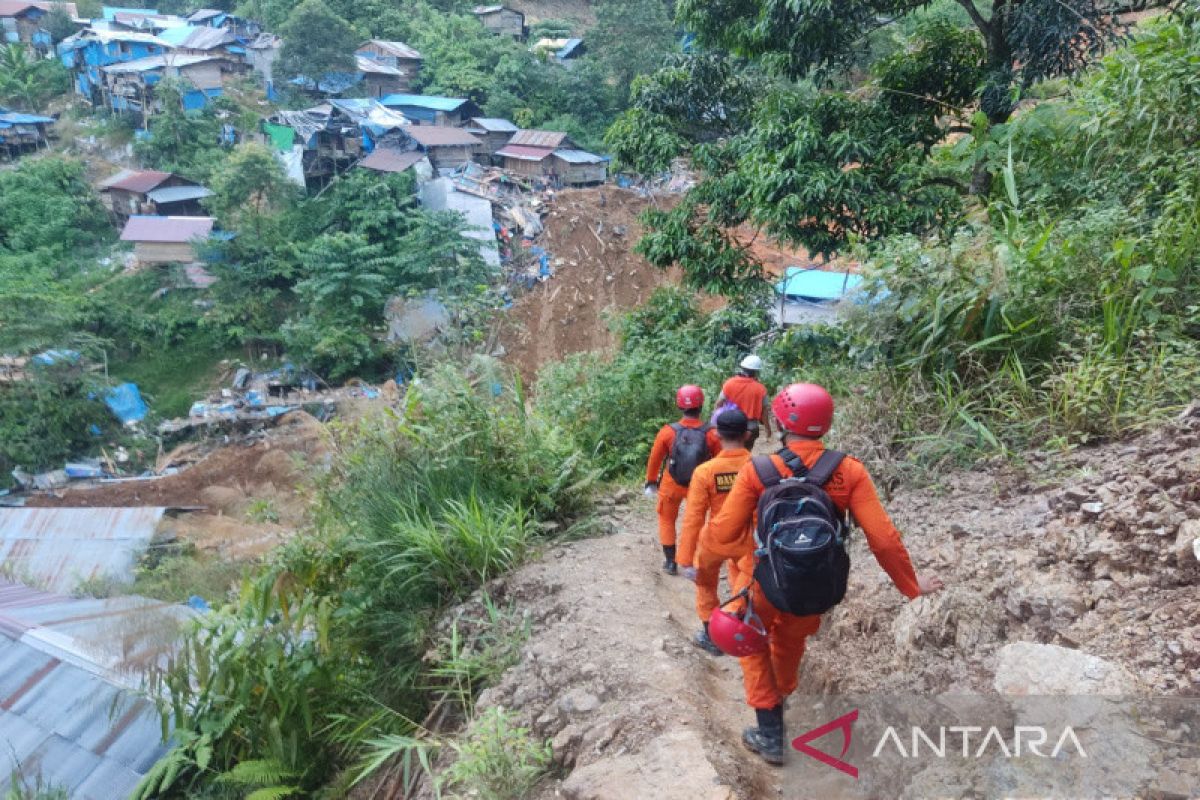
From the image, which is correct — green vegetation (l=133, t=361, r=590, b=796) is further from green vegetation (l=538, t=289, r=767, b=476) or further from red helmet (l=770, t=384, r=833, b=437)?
green vegetation (l=538, t=289, r=767, b=476)

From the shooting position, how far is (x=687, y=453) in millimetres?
4543

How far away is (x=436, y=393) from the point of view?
4.88 meters

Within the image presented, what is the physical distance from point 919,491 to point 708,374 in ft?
13.4

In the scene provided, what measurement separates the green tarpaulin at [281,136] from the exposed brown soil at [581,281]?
1149 centimetres

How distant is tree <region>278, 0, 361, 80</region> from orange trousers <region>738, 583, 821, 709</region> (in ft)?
124

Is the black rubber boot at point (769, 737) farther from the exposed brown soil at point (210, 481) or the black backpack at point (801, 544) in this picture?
the exposed brown soil at point (210, 481)

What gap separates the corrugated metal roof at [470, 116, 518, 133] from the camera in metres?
33.1

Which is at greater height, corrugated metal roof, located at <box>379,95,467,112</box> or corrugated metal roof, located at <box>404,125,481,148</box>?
corrugated metal roof, located at <box>379,95,467,112</box>

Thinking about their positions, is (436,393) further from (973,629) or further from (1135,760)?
(1135,760)

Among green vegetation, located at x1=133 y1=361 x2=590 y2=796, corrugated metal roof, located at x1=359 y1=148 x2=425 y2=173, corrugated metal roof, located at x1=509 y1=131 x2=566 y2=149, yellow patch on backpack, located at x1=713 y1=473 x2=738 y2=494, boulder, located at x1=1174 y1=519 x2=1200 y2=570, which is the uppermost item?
boulder, located at x1=1174 y1=519 x2=1200 y2=570

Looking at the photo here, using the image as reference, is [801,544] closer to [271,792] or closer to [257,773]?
[271,792]

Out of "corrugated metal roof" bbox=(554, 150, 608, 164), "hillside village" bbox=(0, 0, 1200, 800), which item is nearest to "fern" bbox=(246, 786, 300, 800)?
"hillside village" bbox=(0, 0, 1200, 800)

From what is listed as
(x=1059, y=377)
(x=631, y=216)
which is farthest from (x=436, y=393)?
(x=631, y=216)

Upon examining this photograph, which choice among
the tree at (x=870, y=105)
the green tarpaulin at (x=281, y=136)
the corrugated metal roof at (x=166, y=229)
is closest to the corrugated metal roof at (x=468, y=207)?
the green tarpaulin at (x=281, y=136)
